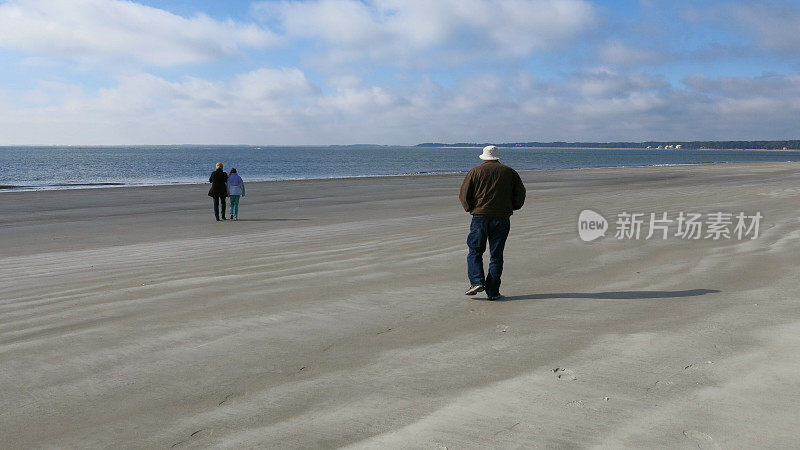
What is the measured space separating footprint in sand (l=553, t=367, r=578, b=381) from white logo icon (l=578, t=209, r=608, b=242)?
741cm

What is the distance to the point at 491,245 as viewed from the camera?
698 cm

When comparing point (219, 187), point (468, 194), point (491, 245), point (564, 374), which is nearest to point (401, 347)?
point (564, 374)

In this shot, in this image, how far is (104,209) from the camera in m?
21.8

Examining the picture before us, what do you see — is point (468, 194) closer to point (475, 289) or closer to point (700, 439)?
point (475, 289)

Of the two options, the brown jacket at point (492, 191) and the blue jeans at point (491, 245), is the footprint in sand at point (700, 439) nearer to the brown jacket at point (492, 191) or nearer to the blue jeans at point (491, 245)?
the blue jeans at point (491, 245)

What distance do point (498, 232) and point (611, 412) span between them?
331 centimetres

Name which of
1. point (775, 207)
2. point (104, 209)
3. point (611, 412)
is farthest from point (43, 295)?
point (775, 207)

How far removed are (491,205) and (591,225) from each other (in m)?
7.94

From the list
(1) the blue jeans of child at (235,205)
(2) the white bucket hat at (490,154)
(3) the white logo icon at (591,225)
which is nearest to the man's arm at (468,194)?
(2) the white bucket hat at (490,154)

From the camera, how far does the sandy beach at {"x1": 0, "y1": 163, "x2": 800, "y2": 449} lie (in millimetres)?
3633

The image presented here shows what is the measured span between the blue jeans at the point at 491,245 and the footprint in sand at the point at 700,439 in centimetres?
344

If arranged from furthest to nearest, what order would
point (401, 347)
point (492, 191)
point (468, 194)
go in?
point (468, 194)
point (492, 191)
point (401, 347)

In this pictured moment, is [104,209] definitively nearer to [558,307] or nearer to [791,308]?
[558,307]

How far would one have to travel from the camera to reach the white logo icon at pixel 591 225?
1230 centimetres
